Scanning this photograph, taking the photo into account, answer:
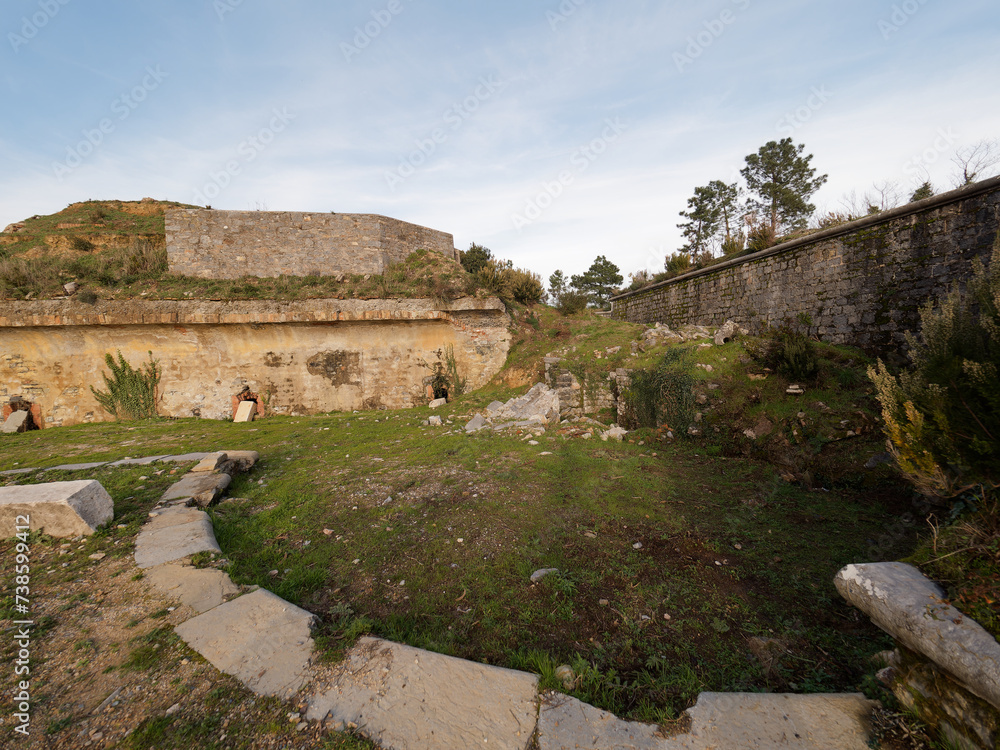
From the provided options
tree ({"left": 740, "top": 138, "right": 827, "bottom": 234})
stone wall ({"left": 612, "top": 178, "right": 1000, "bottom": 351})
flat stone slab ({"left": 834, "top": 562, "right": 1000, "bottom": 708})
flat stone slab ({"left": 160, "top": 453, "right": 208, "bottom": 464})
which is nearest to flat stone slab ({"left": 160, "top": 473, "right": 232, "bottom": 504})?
flat stone slab ({"left": 160, "top": 453, "right": 208, "bottom": 464})

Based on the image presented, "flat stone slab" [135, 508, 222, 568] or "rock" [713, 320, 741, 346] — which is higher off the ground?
"rock" [713, 320, 741, 346]

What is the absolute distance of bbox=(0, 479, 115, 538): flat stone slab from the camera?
10.1 ft

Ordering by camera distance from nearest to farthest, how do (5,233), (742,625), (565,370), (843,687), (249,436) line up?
(843,687) < (742,625) < (249,436) < (565,370) < (5,233)

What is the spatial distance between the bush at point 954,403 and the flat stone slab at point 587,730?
224 centimetres

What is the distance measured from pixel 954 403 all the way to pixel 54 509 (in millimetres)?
6823

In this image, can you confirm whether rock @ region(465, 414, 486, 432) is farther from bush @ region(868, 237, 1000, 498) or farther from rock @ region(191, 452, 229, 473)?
bush @ region(868, 237, 1000, 498)

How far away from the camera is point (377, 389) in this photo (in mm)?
10836

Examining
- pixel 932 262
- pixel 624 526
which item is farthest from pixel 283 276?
pixel 932 262

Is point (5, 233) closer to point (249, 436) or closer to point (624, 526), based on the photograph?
point (249, 436)

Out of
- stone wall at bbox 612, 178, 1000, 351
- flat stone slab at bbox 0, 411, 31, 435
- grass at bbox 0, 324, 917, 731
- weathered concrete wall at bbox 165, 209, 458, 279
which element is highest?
weathered concrete wall at bbox 165, 209, 458, 279

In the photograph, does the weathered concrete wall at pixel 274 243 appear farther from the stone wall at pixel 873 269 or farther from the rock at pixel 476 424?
the stone wall at pixel 873 269

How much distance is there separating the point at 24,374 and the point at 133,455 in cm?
766

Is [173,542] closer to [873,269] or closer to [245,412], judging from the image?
[245,412]

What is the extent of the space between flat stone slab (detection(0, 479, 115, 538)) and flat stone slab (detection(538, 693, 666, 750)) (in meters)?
4.16
